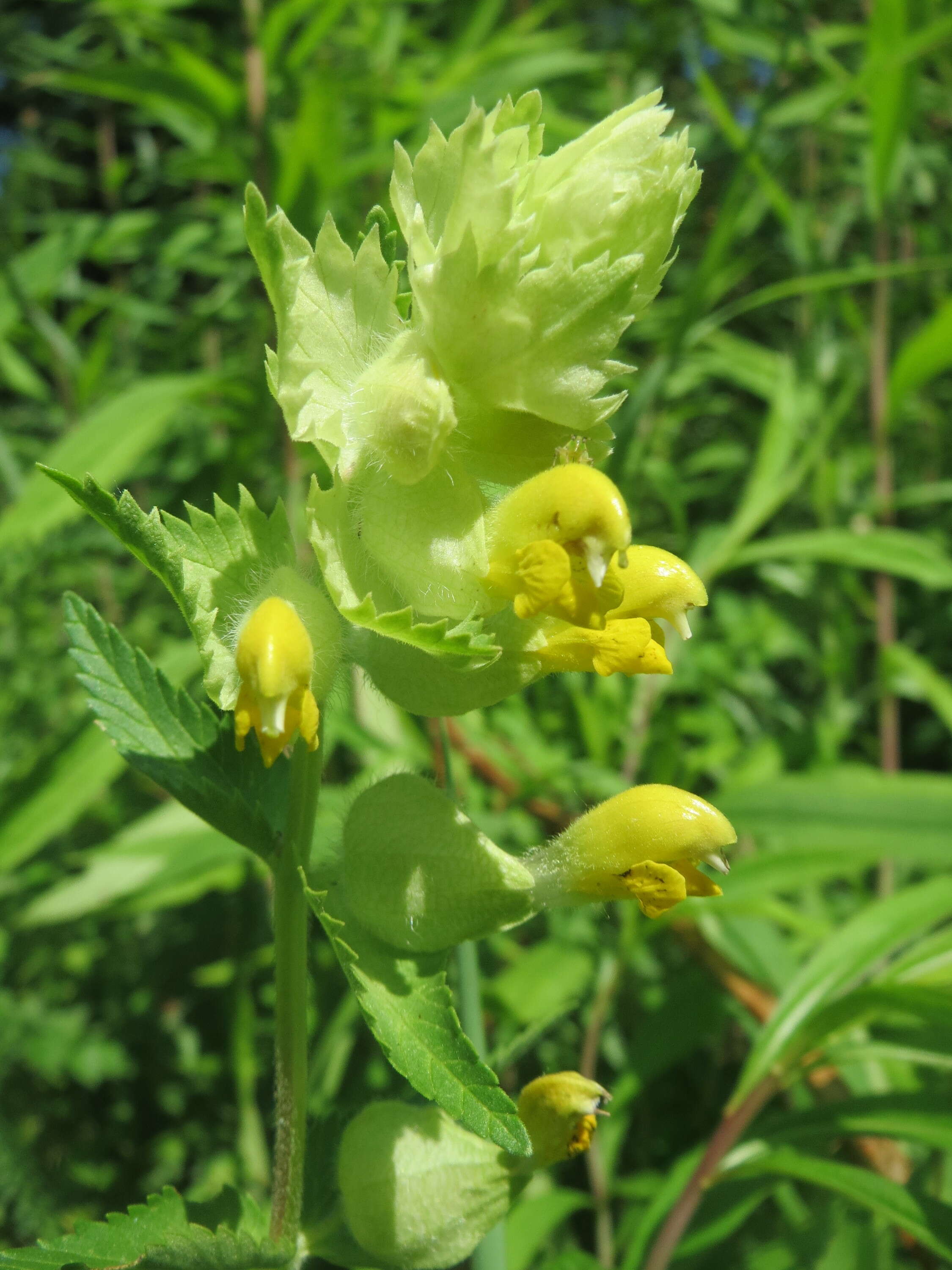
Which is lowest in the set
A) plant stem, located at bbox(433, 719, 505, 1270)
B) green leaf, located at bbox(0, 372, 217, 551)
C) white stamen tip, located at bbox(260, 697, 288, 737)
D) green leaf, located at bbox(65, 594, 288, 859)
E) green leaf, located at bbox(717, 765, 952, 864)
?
green leaf, located at bbox(717, 765, 952, 864)

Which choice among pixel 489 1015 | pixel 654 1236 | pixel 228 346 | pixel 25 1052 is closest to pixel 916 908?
pixel 654 1236

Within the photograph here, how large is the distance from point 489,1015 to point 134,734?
1.05 metres

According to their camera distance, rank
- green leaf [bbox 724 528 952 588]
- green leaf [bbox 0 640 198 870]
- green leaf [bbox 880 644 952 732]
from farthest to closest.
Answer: green leaf [bbox 880 644 952 732], green leaf [bbox 724 528 952 588], green leaf [bbox 0 640 198 870]

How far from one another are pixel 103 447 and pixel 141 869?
0.69m

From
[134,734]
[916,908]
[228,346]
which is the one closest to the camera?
[134,734]

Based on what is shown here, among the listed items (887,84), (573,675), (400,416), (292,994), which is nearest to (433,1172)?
(292,994)

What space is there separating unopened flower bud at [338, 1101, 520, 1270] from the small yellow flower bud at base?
33 millimetres

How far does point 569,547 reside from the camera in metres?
0.60

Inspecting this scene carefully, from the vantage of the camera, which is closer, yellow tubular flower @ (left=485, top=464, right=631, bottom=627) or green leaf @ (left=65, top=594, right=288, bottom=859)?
yellow tubular flower @ (left=485, top=464, right=631, bottom=627)

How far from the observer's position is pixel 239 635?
59 cm

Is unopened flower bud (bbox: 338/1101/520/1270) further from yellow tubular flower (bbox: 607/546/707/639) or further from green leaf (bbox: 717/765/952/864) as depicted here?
green leaf (bbox: 717/765/952/864)

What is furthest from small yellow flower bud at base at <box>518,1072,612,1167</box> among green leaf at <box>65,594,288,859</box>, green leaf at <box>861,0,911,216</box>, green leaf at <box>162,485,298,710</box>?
green leaf at <box>861,0,911,216</box>

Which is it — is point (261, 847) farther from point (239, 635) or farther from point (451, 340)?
point (451, 340)

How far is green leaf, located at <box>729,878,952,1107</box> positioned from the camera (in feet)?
3.74
